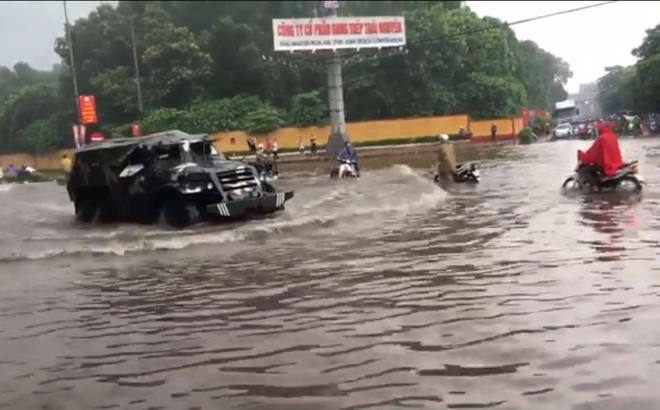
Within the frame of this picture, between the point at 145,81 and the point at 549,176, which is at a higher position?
the point at 145,81

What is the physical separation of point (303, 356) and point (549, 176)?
53.6 feet

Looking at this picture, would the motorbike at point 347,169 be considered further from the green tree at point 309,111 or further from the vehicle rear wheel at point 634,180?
the green tree at point 309,111

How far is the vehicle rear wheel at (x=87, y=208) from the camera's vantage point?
55.3ft

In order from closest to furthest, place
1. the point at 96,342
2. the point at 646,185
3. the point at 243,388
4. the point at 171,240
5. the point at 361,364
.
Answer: the point at 243,388, the point at 361,364, the point at 96,342, the point at 171,240, the point at 646,185

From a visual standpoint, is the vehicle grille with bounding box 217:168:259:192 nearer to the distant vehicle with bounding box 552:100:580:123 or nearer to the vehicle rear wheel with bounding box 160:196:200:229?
the vehicle rear wheel with bounding box 160:196:200:229

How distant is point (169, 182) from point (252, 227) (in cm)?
187

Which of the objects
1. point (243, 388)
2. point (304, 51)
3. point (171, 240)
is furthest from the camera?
point (304, 51)

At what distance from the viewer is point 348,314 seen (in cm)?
731

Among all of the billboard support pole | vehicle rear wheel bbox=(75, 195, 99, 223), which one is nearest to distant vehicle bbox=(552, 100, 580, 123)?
the billboard support pole

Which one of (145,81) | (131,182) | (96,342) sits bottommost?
(96,342)

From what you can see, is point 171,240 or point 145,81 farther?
point 145,81

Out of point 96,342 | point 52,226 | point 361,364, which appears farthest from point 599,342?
point 52,226

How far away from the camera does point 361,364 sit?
5746 mm

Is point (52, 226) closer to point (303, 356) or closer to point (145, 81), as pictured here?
point (303, 356)
